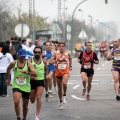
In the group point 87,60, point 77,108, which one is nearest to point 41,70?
point 77,108

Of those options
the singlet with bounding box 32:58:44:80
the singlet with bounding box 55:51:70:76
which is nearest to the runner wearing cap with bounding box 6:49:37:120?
the singlet with bounding box 32:58:44:80

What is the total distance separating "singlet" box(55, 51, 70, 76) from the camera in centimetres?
1520

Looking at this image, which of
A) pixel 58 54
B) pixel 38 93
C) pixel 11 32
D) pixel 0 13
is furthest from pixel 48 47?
pixel 11 32

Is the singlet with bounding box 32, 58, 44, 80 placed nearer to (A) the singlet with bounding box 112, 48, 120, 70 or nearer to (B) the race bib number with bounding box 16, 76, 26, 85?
(B) the race bib number with bounding box 16, 76, 26, 85

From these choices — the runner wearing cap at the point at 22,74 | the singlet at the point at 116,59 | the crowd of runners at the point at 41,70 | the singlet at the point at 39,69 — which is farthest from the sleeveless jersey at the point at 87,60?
the runner wearing cap at the point at 22,74

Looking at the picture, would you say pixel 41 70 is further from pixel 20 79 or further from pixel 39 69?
pixel 20 79

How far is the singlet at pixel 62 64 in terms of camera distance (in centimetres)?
1520

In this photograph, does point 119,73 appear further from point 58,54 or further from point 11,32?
point 11,32

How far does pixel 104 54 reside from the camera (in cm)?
5128

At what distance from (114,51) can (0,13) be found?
31.6m

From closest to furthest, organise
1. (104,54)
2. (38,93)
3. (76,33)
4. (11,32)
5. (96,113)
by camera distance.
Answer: (38,93) → (96,113) → (104,54) → (11,32) → (76,33)

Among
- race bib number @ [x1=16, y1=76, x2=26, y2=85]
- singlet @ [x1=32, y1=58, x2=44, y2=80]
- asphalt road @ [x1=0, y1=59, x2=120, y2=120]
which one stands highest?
singlet @ [x1=32, y1=58, x2=44, y2=80]

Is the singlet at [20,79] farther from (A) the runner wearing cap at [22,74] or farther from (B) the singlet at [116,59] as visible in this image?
(B) the singlet at [116,59]

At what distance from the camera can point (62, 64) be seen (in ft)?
50.4
